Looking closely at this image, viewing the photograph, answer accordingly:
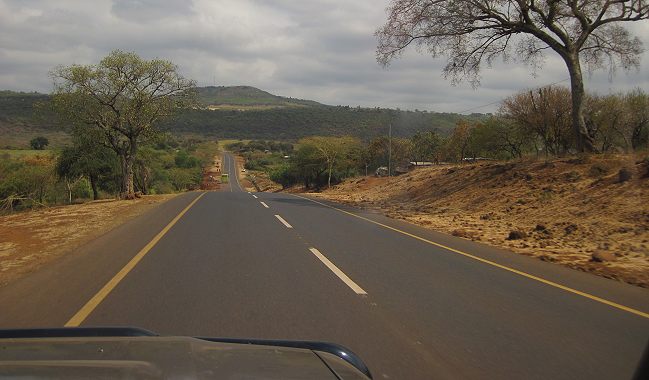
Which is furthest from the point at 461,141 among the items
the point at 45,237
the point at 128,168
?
the point at 45,237

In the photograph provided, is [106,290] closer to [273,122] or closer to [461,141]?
[461,141]

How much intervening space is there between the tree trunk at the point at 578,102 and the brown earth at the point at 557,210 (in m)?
1.34

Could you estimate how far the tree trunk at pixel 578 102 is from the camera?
78.5 feet

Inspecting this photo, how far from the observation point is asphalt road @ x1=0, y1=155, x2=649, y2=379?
217 inches

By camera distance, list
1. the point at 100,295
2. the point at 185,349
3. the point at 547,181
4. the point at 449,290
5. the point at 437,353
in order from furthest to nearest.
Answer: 1. the point at 547,181
2. the point at 449,290
3. the point at 100,295
4. the point at 437,353
5. the point at 185,349

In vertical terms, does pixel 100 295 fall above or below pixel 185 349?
below

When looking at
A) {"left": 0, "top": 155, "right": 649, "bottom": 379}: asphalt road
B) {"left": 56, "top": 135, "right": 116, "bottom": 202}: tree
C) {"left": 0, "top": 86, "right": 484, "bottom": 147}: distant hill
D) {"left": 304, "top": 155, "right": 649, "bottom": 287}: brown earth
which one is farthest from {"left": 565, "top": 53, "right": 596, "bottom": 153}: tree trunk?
{"left": 0, "top": 86, "right": 484, "bottom": 147}: distant hill

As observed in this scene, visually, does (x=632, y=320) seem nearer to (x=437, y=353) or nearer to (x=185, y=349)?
(x=437, y=353)

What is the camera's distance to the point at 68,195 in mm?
50062

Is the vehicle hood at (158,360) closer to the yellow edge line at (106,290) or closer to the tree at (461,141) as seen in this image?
the yellow edge line at (106,290)

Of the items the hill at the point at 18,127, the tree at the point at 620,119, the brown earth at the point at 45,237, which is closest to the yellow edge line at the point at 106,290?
the brown earth at the point at 45,237

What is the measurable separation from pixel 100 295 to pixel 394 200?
2747 centimetres

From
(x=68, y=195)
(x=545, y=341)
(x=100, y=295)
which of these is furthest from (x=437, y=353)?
(x=68, y=195)

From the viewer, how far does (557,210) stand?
1930 cm
